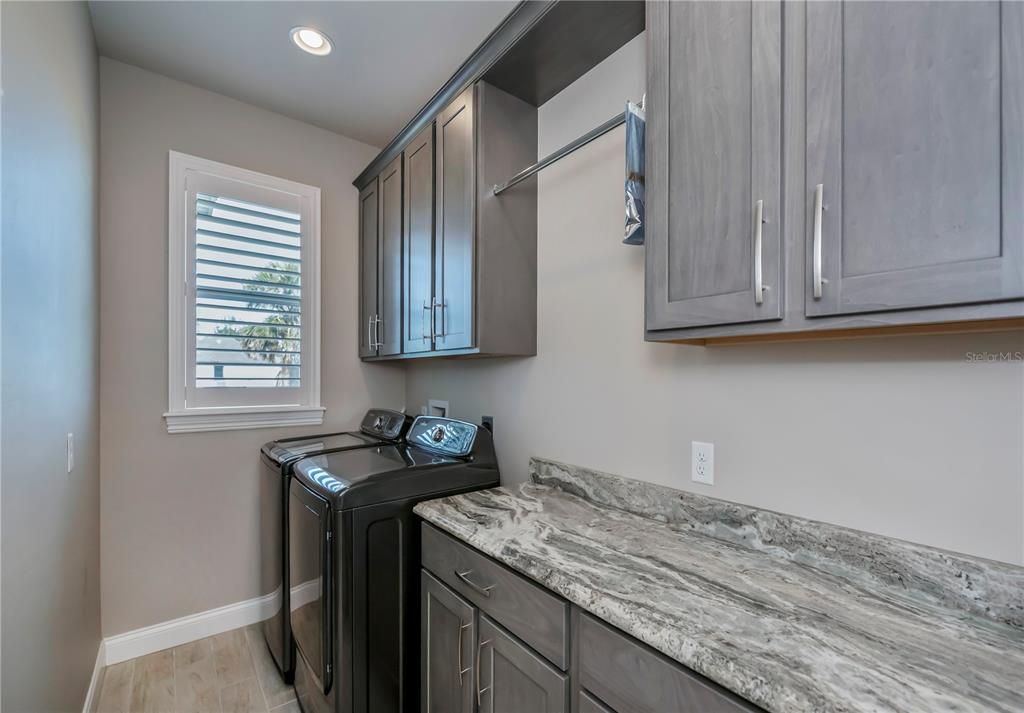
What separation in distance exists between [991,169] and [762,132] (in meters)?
0.38

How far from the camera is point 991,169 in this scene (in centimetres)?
68

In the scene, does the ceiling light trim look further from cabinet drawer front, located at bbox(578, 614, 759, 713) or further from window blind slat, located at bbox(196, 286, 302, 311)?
cabinet drawer front, located at bbox(578, 614, 759, 713)

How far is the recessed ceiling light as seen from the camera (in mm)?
1874

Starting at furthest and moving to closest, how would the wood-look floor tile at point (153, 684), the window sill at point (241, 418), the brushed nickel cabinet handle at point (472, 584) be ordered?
the window sill at point (241, 418) → the wood-look floor tile at point (153, 684) → the brushed nickel cabinet handle at point (472, 584)

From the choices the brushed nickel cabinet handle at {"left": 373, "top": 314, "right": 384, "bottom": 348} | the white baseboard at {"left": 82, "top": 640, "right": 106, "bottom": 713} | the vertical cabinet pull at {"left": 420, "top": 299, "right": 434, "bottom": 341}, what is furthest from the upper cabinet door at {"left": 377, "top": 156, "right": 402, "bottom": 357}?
the white baseboard at {"left": 82, "top": 640, "right": 106, "bottom": 713}

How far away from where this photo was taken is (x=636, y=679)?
33.2 inches

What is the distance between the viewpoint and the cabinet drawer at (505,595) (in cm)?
100

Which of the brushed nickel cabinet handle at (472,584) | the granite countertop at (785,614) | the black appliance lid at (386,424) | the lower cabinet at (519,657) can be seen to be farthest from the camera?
the black appliance lid at (386,424)

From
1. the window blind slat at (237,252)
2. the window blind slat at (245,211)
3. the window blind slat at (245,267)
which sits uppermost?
the window blind slat at (245,211)

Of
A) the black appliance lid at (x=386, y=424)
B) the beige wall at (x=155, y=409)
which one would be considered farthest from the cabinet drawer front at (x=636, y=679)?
the beige wall at (x=155, y=409)

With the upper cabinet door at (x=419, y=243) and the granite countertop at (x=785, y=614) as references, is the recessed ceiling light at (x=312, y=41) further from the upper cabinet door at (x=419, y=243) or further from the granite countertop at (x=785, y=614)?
the granite countertop at (x=785, y=614)

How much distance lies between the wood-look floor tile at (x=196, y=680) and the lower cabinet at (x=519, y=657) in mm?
1089

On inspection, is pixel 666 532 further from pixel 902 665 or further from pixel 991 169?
pixel 991 169

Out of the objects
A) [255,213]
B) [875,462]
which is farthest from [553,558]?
[255,213]
